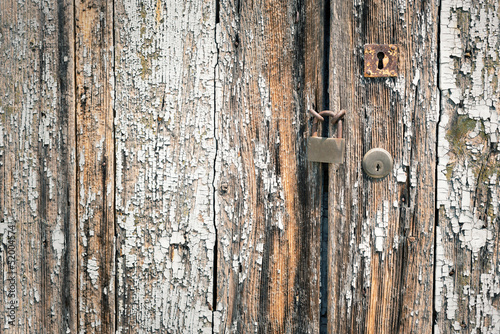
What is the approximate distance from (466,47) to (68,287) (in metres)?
1.10

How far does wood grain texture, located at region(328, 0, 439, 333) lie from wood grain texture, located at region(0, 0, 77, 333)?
641mm

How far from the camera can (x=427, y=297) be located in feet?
2.73

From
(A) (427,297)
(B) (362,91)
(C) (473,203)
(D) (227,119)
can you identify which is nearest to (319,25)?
(B) (362,91)

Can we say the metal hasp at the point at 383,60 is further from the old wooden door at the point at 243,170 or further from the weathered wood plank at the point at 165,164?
the weathered wood plank at the point at 165,164

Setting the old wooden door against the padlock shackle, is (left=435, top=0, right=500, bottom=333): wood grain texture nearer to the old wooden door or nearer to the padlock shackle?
the old wooden door

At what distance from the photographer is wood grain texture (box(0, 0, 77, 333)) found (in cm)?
87

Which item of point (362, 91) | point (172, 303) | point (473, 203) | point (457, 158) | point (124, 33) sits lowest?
point (172, 303)

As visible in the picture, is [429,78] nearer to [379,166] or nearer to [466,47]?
[466,47]

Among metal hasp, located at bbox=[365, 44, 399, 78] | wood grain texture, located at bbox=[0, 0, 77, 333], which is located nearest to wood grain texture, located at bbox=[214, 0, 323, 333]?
→ metal hasp, located at bbox=[365, 44, 399, 78]

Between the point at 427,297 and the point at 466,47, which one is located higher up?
the point at 466,47

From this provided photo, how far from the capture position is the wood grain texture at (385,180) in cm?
82

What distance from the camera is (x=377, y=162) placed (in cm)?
82

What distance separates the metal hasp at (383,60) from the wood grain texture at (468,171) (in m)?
0.11

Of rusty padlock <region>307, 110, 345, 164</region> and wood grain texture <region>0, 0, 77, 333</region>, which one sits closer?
rusty padlock <region>307, 110, 345, 164</region>
